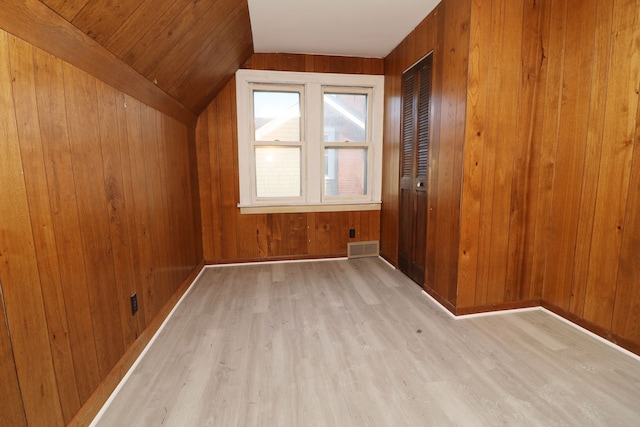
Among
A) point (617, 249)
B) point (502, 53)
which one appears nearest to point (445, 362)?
point (617, 249)

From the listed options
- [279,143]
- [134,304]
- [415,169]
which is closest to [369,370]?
[134,304]

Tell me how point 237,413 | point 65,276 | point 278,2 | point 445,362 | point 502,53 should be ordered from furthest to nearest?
point 278,2 → point 502,53 → point 445,362 → point 237,413 → point 65,276

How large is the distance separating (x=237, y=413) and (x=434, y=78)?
106 inches

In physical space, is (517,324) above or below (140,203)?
below

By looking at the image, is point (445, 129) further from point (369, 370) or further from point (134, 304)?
point (134, 304)

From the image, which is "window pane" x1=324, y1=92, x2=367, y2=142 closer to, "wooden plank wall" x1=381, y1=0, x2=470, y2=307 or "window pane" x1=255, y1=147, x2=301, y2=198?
"window pane" x1=255, y1=147, x2=301, y2=198

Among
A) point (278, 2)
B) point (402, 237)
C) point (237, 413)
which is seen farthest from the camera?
point (402, 237)

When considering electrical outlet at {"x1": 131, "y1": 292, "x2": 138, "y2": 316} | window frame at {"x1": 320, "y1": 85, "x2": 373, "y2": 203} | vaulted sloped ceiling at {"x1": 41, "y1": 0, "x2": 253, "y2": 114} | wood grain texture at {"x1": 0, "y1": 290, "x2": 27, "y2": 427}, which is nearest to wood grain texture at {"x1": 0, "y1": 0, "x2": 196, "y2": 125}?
vaulted sloped ceiling at {"x1": 41, "y1": 0, "x2": 253, "y2": 114}

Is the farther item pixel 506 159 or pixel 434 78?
pixel 434 78

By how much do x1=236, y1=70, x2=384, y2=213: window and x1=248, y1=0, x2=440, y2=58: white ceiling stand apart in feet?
1.04

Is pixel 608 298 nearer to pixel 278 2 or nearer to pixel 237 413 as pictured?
pixel 237 413

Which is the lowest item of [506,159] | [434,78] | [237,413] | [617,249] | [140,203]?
[237,413]

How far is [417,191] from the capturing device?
2900mm

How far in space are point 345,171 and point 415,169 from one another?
1073 mm
